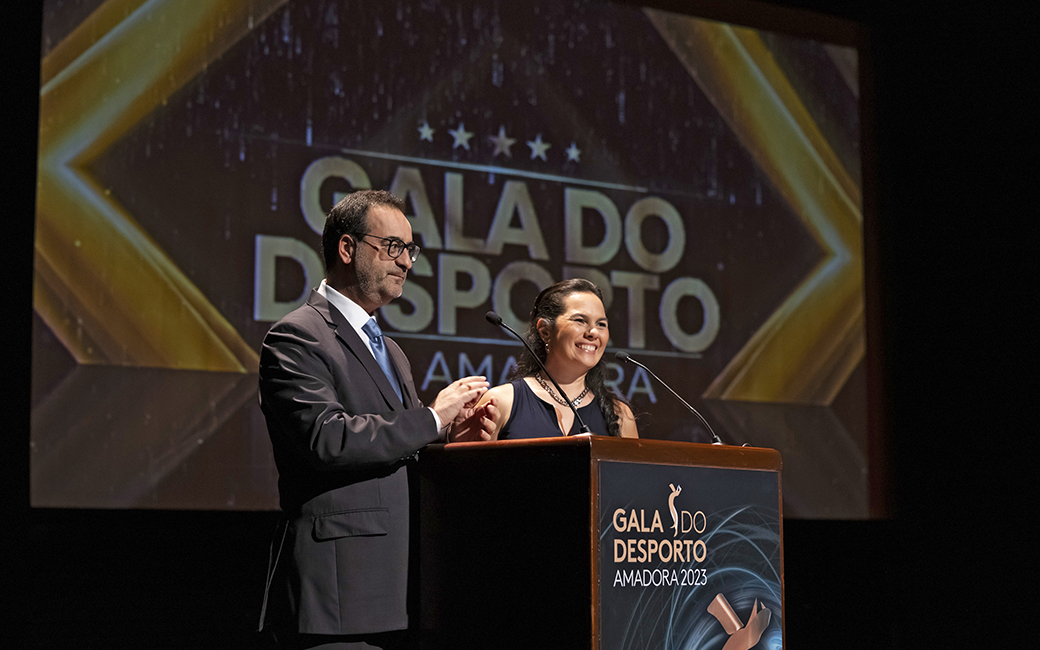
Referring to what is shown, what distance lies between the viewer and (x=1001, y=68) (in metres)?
5.14

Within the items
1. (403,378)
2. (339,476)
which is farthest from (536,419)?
(339,476)

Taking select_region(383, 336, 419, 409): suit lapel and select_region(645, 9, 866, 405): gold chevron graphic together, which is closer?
select_region(383, 336, 419, 409): suit lapel

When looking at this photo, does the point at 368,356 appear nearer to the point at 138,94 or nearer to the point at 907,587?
the point at 138,94

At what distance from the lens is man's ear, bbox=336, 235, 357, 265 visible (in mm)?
2262

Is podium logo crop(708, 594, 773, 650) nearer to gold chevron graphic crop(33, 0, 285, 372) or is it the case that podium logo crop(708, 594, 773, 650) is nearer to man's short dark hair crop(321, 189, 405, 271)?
man's short dark hair crop(321, 189, 405, 271)

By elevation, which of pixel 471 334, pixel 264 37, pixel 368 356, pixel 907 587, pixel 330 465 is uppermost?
pixel 264 37

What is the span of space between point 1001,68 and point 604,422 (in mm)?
3422

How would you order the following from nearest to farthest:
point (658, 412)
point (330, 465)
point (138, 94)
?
point (330, 465) < point (138, 94) < point (658, 412)

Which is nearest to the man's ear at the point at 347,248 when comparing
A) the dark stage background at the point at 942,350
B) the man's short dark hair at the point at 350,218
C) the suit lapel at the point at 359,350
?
the man's short dark hair at the point at 350,218

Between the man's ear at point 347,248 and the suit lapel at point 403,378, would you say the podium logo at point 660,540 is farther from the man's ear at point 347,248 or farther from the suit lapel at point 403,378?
the man's ear at point 347,248

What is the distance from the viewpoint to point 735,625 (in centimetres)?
206

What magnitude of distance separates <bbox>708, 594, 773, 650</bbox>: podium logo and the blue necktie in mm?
748

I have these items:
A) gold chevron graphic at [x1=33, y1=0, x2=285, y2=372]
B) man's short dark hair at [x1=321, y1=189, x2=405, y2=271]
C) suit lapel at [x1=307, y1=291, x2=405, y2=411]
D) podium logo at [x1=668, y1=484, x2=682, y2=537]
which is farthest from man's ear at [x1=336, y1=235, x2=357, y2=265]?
gold chevron graphic at [x1=33, y1=0, x2=285, y2=372]

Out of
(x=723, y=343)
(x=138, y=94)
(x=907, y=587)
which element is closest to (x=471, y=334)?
(x=723, y=343)
